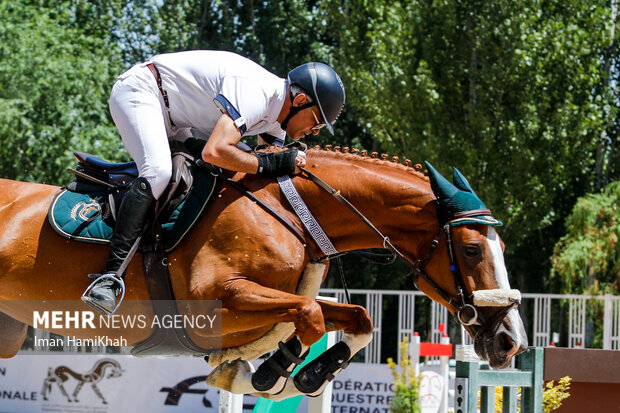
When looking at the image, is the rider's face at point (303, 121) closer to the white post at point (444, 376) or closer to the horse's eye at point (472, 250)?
the horse's eye at point (472, 250)

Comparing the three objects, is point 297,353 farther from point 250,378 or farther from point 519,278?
point 519,278

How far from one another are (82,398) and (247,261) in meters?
7.61

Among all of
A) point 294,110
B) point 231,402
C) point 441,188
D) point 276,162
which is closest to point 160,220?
point 276,162

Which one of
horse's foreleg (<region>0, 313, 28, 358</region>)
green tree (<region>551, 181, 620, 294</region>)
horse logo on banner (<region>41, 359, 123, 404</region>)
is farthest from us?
green tree (<region>551, 181, 620, 294</region>)

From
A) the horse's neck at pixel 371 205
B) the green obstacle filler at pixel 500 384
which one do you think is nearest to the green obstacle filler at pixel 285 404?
the green obstacle filler at pixel 500 384

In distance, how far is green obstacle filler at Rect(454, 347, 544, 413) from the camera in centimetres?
432

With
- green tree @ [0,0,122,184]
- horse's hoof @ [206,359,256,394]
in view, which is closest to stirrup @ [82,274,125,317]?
horse's hoof @ [206,359,256,394]

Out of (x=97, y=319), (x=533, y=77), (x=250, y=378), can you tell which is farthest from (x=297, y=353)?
(x=533, y=77)

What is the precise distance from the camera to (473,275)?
416 centimetres

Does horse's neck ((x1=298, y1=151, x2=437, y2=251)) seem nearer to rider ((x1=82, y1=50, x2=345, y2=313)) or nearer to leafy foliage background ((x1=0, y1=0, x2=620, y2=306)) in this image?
rider ((x1=82, y1=50, x2=345, y2=313))

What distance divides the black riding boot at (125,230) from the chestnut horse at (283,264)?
0.16m

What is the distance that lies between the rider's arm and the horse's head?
1054 millimetres

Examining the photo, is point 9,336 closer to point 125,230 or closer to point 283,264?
point 125,230

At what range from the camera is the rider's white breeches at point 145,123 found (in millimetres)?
4094
